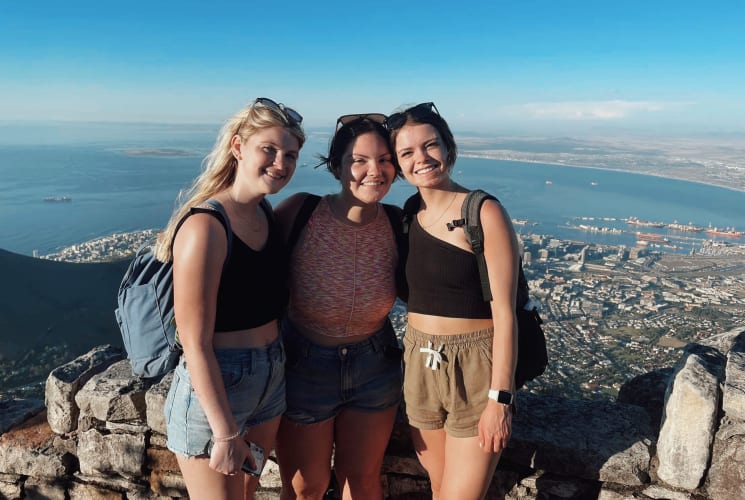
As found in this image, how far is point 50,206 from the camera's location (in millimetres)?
51031

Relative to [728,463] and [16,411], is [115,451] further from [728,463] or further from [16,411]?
[728,463]

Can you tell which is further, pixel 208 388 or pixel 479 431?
pixel 479 431

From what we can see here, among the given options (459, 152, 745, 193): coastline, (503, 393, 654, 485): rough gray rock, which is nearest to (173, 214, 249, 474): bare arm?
(503, 393, 654, 485): rough gray rock

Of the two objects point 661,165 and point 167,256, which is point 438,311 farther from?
point 661,165

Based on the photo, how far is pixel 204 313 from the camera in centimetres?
190

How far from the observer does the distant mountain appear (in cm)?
1480

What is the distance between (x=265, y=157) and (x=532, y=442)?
1901mm

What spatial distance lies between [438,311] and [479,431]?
544 mm

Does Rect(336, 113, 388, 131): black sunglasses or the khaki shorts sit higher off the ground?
Rect(336, 113, 388, 131): black sunglasses

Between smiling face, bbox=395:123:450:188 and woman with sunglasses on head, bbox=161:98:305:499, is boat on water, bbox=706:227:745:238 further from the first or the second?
woman with sunglasses on head, bbox=161:98:305:499

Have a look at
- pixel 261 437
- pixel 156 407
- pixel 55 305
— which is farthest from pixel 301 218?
pixel 55 305

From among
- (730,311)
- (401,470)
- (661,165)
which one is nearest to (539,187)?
(661,165)

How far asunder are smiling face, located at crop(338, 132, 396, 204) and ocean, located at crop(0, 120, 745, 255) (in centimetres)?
2170

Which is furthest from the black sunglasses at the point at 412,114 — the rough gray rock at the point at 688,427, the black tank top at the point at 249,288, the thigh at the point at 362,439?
the rough gray rock at the point at 688,427
